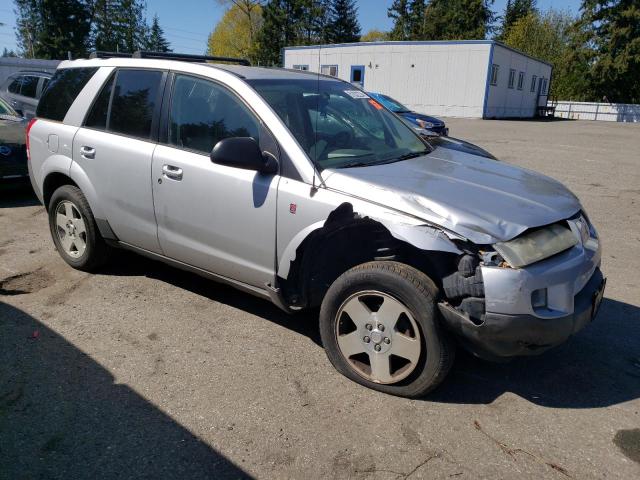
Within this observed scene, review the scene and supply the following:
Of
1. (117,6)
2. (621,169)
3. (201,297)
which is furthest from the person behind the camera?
(117,6)

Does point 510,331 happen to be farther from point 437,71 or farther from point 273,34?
point 273,34

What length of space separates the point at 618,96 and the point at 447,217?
189 ft

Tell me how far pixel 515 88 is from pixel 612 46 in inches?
722

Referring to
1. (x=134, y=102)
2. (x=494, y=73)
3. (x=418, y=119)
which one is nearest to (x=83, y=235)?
(x=134, y=102)

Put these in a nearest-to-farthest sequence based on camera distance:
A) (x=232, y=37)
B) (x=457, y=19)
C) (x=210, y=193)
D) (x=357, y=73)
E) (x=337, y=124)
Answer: (x=210, y=193) → (x=337, y=124) → (x=357, y=73) → (x=457, y=19) → (x=232, y=37)

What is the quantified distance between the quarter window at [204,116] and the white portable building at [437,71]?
27.9m

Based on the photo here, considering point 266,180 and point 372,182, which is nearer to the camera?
point 372,182

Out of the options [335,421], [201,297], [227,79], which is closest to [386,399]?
[335,421]

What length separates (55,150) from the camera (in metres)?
4.74

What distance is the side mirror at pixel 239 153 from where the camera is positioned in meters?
3.27

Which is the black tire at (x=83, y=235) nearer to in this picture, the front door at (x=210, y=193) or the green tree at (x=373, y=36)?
the front door at (x=210, y=193)

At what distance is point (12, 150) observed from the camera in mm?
7469

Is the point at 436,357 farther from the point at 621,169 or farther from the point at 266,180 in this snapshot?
the point at 621,169

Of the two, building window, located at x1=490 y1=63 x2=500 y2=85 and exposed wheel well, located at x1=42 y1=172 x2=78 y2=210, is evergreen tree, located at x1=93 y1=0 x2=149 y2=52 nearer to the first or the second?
building window, located at x1=490 y1=63 x2=500 y2=85
